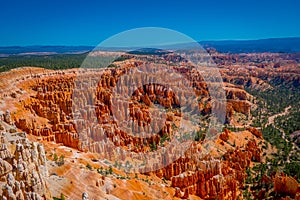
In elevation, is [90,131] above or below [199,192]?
above

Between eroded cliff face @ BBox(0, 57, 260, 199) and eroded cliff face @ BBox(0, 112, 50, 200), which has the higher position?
eroded cliff face @ BBox(0, 112, 50, 200)

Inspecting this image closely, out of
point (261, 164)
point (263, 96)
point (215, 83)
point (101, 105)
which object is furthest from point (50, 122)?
point (263, 96)

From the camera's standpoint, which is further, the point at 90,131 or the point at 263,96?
the point at 263,96

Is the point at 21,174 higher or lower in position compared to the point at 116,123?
higher

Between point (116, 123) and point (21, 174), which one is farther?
point (116, 123)

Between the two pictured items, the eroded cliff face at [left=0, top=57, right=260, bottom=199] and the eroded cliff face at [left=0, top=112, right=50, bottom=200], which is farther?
the eroded cliff face at [left=0, top=57, right=260, bottom=199]

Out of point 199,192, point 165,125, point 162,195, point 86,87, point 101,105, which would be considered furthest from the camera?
point 86,87

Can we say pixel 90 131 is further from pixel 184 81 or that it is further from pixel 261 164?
pixel 184 81

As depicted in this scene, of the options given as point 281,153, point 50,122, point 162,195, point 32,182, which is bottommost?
point 281,153

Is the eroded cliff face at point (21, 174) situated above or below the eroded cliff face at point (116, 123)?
above

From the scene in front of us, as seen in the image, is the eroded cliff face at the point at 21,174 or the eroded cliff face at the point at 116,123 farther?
the eroded cliff face at the point at 116,123

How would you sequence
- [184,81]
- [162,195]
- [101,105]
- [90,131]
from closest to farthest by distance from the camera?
[162,195] < [90,131] < [101,105] < [184,81]
